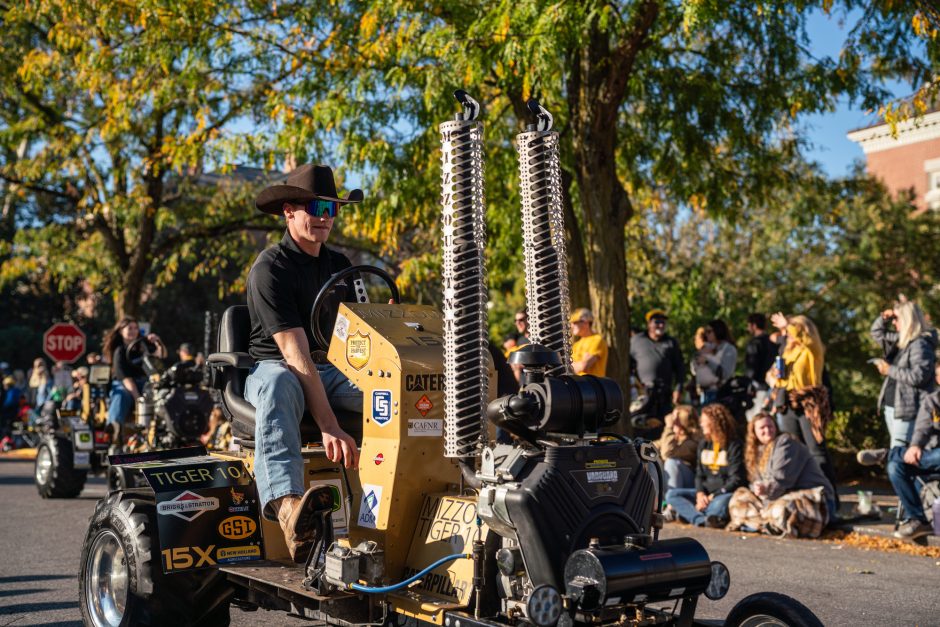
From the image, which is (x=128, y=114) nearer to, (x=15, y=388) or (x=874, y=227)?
(x=15, y=388)

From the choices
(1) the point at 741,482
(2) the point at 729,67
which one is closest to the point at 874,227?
(2) the point at 729,67

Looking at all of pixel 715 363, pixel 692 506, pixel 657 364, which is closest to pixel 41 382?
pixel 657 364

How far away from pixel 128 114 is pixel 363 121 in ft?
17.4

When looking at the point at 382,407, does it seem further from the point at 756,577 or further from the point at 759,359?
the point at 759,359

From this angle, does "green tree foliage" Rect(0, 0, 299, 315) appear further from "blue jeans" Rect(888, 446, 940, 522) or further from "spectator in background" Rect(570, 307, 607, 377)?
"blue jeans" Rect(888, 446, 940, 522)

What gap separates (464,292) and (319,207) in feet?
4.63

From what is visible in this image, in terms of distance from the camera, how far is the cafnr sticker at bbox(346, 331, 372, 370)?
4.77 metres

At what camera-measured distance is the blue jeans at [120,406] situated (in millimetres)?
13719

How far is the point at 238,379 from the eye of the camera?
216 inches

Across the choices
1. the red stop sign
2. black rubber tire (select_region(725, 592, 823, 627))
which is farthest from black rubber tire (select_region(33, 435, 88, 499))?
black rubber tire (select_region(725, 592, 823, 627))

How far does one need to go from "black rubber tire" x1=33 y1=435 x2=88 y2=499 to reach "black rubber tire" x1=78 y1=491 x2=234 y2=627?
26.1ft

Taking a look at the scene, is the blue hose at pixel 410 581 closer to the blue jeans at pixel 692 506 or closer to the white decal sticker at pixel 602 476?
the white decal sticker at pixel 602 476

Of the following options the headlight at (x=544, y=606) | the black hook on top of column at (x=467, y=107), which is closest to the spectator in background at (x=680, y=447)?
the black hook on top of column at (x=467, y=107)

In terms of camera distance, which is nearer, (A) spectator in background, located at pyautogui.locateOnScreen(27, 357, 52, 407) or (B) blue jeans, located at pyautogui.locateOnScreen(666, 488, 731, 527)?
(B) blue jeans, located at pyautogui.locateOnScreen(666, 488, 731, 527)
